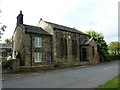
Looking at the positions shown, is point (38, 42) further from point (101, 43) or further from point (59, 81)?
point (101, 43)

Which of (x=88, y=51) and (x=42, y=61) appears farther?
(x=88, y=51)

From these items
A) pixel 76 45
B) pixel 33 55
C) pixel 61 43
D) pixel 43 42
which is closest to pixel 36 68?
pixel 33 55

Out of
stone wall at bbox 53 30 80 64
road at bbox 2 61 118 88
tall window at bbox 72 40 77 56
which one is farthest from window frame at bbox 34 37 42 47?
tall window at bbox 72 40 77 56

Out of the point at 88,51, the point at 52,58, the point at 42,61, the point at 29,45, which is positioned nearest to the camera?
the point at 29,45

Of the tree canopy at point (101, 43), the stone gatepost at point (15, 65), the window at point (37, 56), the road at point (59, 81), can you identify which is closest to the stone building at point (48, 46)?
the window at point (37, 56)

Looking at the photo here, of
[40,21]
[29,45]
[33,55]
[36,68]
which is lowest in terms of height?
[36,68]

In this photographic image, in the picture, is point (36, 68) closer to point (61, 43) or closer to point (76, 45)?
point (61, 43)

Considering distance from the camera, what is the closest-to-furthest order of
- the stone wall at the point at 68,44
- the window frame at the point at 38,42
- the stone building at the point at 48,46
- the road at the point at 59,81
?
the road at the point at 59,81 → the stone building at the point at 48,46 → the window frame at the point at 38,42 → the stone wall at the point at 68,44

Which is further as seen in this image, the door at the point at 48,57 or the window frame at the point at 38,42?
the door at the point at 48,57

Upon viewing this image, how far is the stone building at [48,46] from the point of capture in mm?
17312

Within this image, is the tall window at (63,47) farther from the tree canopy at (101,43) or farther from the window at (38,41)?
the tree canopy at (101,43)

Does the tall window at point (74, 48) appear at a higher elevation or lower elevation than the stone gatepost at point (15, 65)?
higher

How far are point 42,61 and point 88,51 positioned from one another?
1173 centimetres

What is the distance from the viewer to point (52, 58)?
20.1m
